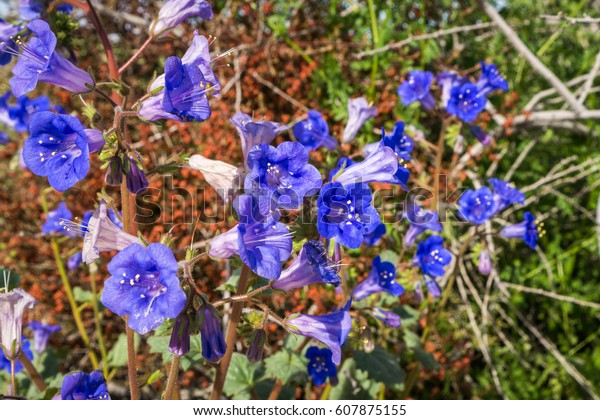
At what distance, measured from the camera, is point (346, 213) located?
6.19ft

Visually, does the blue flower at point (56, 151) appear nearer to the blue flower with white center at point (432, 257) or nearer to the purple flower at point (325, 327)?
the purple flower at point (325, 327)

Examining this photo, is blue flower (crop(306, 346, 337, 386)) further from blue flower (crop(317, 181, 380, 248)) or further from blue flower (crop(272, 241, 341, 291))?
blue flower (crop(317, 181, 380, 248))

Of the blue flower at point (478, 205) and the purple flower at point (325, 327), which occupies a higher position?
the purple flower at point (325, 327)

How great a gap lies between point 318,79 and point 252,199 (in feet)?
9.27

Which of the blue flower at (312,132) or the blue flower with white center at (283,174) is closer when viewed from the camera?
the blue flower with white center at (283,174)

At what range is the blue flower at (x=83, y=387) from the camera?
2014 millimetres

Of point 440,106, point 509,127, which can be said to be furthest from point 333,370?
point 509,127

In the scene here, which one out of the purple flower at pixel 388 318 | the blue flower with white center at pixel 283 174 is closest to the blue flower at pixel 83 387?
the blue flower with white center at pixel 283 174

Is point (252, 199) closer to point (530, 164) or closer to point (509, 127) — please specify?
point (509, 127)

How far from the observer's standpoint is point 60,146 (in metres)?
1.94

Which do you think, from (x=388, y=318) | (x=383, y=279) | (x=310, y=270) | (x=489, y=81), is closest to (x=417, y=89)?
(x=489, y=81)

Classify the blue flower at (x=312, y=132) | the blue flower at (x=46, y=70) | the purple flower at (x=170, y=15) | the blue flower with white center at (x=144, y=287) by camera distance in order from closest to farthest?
the blue flower with white center at (x=144, y=287)
the blue flower at (x=46, y=70)
the purple flower at (x=170, y=15)
the blue flower at (x=312, y=132)

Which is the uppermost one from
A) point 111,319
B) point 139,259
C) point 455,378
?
point 139,259

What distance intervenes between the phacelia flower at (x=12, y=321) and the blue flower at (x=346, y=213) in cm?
125
